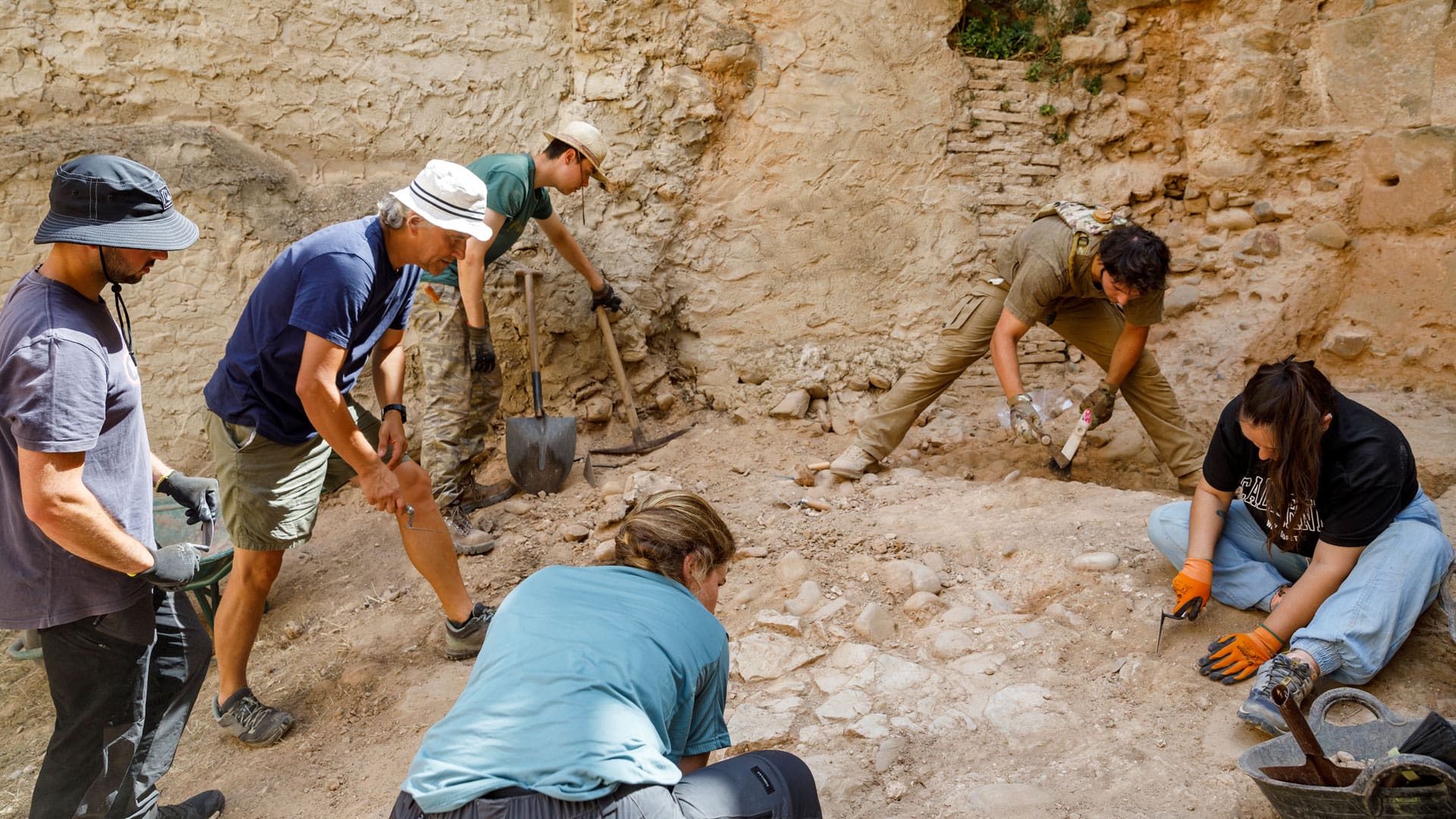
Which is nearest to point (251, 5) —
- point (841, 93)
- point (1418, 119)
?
point (841, 93)

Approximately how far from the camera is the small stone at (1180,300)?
17.7 feet

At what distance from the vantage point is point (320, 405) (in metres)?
2.58

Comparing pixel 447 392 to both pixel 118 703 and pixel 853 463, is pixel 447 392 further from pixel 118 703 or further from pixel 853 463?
pixel 118 703

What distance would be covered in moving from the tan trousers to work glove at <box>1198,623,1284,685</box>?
1813mm

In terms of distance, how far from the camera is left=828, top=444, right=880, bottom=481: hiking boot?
4.45 m

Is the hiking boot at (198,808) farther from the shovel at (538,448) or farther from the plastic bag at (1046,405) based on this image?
the plastic bag at (1046,405)

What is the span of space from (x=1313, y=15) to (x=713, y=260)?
12.0 feet

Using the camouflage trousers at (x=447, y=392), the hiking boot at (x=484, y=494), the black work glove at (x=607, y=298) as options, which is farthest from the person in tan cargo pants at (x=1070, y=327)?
the camouflage trousers at (x=447, y=392)

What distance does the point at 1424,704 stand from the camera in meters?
2.40

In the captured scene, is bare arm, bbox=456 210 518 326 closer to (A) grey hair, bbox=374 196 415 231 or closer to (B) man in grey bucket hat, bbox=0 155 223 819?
(A) grey hair, bbox=374 196 415 231

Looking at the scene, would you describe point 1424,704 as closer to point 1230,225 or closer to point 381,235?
point 381,235

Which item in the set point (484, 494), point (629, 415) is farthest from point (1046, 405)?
point (484, 494)

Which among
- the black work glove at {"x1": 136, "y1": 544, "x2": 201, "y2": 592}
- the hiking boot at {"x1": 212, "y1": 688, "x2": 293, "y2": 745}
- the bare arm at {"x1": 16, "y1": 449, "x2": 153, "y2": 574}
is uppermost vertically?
the bare arm at {"x1": 16, "y1": 449, "x2": 153, "y2": 574}

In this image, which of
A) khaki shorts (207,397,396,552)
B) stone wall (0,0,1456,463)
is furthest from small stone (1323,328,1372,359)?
khaki shorts (207,397,396,552)
